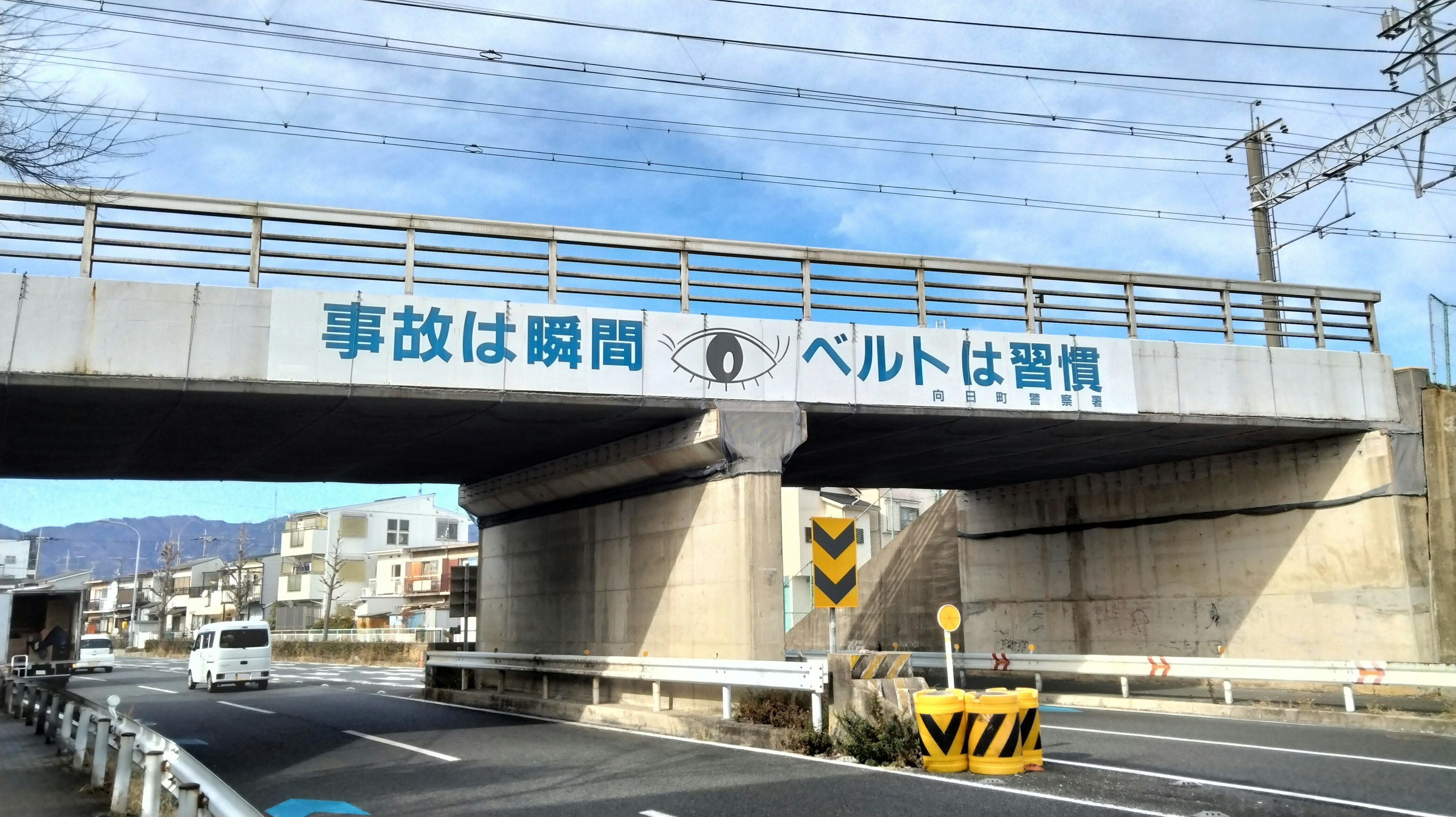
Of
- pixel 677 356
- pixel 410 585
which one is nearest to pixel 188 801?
pixel 677 356

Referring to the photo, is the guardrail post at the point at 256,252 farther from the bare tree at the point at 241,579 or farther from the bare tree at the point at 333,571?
the bare tree at the point at 241,579

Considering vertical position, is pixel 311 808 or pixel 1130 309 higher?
pixel 1130 309

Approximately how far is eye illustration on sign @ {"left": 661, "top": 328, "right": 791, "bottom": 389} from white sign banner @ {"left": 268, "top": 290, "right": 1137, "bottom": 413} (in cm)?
2

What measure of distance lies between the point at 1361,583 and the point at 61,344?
68.5ft

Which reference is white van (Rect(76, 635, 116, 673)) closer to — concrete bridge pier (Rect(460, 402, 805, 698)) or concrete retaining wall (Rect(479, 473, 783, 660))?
concrete retaining wall (Rect(479, 473, 783, 660))

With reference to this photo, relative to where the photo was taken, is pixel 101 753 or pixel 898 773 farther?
pixel 898 773

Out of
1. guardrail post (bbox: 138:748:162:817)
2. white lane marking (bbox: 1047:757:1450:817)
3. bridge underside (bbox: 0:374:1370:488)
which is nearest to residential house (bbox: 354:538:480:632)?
bridge underside (bbox: 0:374:1370:488)

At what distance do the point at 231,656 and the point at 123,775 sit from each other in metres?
24.0

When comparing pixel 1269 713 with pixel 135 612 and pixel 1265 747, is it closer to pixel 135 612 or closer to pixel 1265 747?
pixel 1265 747

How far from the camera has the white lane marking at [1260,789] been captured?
859cm

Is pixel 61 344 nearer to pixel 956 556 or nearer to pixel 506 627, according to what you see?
pixel 506 627

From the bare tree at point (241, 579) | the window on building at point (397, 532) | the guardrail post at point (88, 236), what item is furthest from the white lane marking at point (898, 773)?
the window on building at point (397, 532)

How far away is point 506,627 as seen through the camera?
23156mm

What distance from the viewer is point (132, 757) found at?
9133 millimetres
